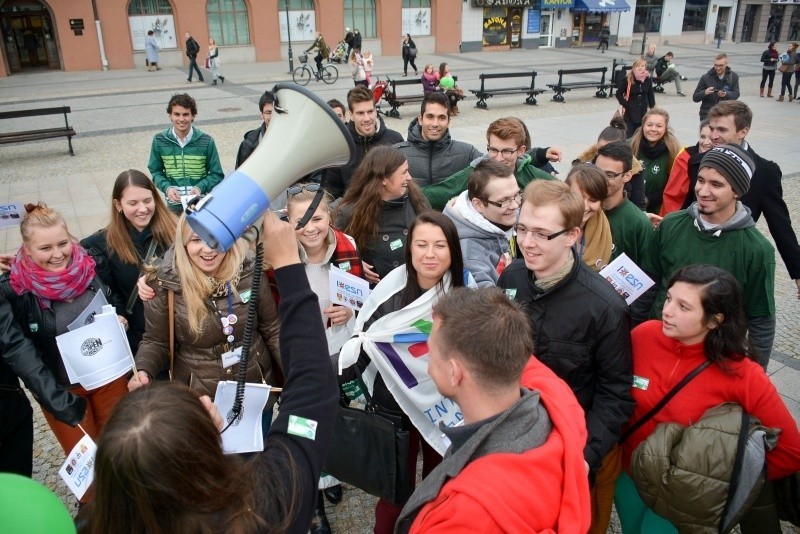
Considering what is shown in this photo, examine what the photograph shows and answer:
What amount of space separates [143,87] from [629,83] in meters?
17.2

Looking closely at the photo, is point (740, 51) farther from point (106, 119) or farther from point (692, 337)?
point (692, 337)

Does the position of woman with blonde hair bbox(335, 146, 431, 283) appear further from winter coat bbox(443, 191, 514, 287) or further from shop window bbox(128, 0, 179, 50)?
shop window bbox(128, 0, 179, 50)

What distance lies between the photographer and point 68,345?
8.82ft

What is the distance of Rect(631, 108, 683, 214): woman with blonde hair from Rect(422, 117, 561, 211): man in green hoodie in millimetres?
1097

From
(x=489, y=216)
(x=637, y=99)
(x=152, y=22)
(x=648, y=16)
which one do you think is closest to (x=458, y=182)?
(x=489, y=216)

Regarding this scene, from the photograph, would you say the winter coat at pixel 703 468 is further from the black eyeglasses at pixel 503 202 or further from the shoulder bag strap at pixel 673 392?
the black eyeglasses at pixel 503 202

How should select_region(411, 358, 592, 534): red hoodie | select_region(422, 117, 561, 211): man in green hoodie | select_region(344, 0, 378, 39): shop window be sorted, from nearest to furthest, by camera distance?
select_region(411, 358, 592, 534): red hoodie
select_region(422, 117, 561, 211): man in green hoodie
select_region(344, 0, 378, 39): shop window

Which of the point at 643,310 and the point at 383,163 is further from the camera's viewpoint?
the point at 383,163

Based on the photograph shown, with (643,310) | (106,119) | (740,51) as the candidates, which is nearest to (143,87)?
(106,119)

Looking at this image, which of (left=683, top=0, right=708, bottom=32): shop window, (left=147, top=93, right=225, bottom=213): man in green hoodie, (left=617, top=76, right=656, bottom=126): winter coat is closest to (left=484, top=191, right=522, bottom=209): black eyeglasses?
(left=147, top=93, right=225, bottom=213): man in green hoodie

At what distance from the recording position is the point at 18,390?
115 inches

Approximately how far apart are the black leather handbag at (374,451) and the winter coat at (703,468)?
1040 millimetres

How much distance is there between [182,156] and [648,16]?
38752 millimetres

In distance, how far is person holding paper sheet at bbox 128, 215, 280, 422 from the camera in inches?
106
